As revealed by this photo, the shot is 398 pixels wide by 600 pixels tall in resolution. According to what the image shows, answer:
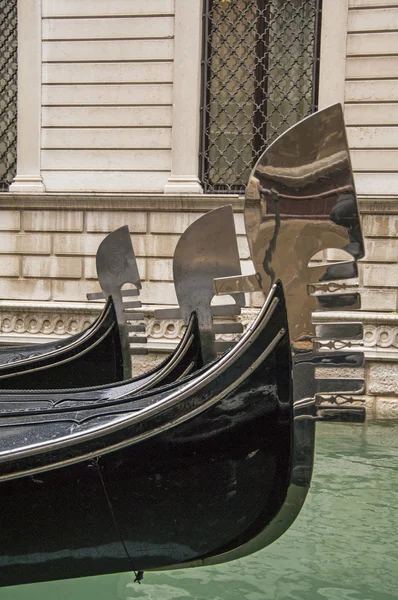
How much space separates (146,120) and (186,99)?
39cm

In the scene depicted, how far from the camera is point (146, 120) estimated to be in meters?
6.81

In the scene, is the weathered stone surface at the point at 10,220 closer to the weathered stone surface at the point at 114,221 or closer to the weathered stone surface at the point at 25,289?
the weathered stone surface at the point at 25,289

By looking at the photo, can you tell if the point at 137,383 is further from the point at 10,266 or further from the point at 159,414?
the point at 10,266

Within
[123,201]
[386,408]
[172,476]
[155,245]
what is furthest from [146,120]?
[172,476]

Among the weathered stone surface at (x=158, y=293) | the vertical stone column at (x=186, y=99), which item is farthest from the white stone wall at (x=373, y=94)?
the weathered stone surface at (x=158, y=293)

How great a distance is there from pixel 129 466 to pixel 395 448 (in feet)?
10.8

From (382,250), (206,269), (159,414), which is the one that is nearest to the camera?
(159,414)

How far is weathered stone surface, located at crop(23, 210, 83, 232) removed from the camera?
6879 mm

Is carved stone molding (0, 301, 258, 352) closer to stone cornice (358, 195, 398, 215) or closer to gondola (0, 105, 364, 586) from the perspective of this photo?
stone cornice (358, 195, 398, 215)

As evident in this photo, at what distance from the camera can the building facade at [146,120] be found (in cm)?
665

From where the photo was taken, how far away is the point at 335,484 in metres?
4.28

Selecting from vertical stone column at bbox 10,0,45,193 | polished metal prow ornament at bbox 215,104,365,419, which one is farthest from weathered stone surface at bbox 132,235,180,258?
polished metal prow ornament at bbox 215,104,365,419

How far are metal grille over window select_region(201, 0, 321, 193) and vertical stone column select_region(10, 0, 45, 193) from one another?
1.45 metres

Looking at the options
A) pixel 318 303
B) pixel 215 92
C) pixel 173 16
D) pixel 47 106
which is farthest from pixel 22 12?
pixel 318 303
